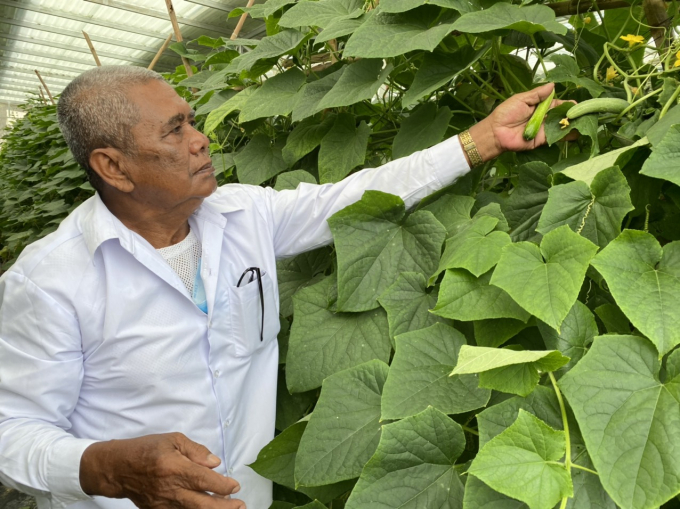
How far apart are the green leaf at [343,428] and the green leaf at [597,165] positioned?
33 cm

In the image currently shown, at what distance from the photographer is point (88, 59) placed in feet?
34.7

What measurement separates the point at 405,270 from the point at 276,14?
Answer: 82 centimetres

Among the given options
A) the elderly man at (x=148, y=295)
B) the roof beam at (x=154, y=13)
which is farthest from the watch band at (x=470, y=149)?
the roof beam at (x=154, y=13)

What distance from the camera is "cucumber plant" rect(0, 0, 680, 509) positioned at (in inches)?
20.4

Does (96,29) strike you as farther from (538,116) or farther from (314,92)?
(538,116)

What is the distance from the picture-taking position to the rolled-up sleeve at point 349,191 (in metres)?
0.95

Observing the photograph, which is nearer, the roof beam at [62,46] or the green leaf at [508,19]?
the green leaf at [508,19]

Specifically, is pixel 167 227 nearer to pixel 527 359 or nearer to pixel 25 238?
pixel 527 359

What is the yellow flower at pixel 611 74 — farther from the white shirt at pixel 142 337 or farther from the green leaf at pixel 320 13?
the green leaf at pixel 320 13

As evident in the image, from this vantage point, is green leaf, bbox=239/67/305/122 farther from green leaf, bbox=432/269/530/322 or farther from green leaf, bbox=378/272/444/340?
green leaf, bbox=432/269/530/322

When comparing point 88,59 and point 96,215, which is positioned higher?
point 96,215

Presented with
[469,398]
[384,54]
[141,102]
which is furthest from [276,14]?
[469,398]

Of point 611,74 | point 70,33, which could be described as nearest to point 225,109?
point 611,74

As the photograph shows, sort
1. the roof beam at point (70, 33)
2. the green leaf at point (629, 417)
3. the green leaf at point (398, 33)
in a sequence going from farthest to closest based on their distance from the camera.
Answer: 1. the roof beam at point (70, 33)
2. the green leaf at point (398, 33)
3. the green leaf at point (629, 417)
